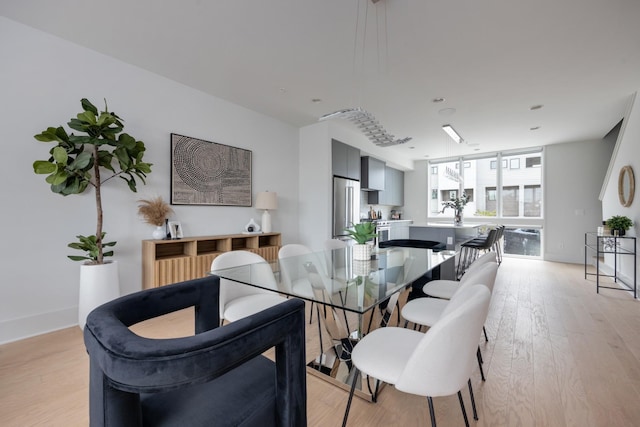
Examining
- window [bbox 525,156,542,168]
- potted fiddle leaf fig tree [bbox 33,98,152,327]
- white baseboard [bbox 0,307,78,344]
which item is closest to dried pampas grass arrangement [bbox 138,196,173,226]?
potted fiddle leaf fig tree [bbox 33,98,152,327]

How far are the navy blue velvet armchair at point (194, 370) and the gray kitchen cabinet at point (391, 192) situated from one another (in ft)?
20.1

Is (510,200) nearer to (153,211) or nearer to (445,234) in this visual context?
(445,234)

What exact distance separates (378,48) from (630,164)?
13.4ft

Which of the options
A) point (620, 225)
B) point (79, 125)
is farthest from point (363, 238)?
point (620, 225)

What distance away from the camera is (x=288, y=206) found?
4.85m

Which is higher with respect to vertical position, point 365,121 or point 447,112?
point 447,112

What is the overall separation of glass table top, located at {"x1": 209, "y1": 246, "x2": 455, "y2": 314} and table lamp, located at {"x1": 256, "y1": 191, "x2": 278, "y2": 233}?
164 centimetres

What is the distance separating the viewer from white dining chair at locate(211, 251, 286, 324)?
1807mm

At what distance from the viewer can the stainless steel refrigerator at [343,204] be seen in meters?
4.90

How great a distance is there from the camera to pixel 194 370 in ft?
2.06

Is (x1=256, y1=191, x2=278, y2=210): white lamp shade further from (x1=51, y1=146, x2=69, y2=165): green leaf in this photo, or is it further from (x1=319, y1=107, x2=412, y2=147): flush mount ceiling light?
(x1=51, y1=146, x2=69, y2=165): green leaf

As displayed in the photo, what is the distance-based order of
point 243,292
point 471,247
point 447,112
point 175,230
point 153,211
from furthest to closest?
point 471,247 → point 447,112 → point 175,230 → point 153,211 → point 243,292

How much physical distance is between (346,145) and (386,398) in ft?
14.2

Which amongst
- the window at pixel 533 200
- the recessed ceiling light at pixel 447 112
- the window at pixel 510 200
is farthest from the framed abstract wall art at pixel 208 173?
the window at pixel 533 200
